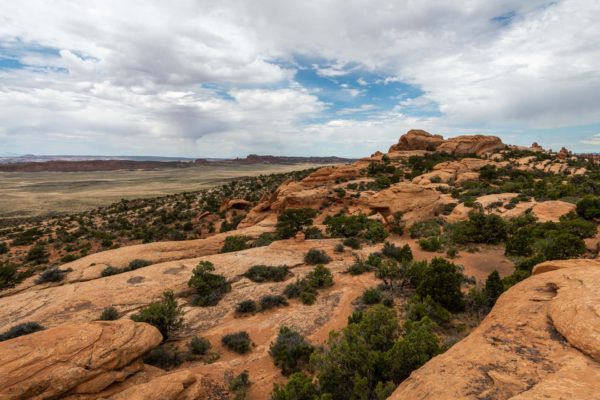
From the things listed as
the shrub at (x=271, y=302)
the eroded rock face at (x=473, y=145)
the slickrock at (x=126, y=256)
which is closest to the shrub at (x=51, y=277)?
the slickrock at (x=126, y=256)

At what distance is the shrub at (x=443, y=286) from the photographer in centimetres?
1118

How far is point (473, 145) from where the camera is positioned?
213 feet

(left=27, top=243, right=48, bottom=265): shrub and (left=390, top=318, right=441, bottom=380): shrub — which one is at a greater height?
(left=390, top=318, right=441, bottom=380): shrub

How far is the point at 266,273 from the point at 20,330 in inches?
344

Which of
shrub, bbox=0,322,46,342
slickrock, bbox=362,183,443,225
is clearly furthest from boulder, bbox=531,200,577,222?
shrub, bbox=0,322,46,342

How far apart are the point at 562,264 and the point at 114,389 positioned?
11734mm

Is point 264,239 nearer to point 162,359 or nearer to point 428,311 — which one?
point 162,359

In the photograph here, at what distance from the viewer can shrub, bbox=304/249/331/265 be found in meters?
16.5

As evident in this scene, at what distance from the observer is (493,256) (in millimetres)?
17234

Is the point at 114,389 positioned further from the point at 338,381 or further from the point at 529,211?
the point at 529,211

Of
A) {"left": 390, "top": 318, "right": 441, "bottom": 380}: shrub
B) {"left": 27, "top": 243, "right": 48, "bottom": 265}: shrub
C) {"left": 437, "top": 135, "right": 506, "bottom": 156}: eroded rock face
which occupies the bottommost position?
{"left": 27, "top": 243, "right": 48, "bottom": 265}: shrub

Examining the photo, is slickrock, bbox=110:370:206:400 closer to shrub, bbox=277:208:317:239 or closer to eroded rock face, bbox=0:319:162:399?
eroded rock face, bbox=0:319:162:399

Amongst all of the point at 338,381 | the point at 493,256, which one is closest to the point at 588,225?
the point at 493,256

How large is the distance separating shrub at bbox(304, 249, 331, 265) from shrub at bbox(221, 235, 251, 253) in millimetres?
5069
